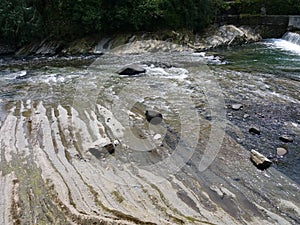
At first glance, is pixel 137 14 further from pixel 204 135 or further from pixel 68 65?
pixel 204 135

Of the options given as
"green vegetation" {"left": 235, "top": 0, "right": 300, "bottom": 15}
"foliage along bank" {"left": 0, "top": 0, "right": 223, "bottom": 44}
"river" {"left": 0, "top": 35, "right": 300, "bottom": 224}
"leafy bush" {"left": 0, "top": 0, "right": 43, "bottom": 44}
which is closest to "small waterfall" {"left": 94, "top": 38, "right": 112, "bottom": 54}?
"foliage along bank" {"left": 0, "top": 0, "right": 223, "bottom": 44}

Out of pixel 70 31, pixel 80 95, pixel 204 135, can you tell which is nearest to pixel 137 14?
pixel 70 31

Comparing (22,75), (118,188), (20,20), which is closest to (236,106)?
(118,188)

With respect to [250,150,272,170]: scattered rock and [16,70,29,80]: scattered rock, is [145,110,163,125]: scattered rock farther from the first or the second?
[16,70,29,80]: scattered rock

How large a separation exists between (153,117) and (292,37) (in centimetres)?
1442

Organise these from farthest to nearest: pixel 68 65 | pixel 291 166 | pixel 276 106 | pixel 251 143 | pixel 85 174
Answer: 1. pixel 68 65
2. pixel 276 106
3. pixel 251 143
4. pixel 291 166
5. pixel 85 174

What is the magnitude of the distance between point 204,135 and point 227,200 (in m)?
2.05

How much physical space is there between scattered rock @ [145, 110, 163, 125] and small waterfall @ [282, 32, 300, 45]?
13121mm

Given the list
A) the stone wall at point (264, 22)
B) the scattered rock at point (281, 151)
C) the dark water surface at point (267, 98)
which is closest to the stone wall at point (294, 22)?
the stone wall at point (264, 22)

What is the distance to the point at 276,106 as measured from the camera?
7.34 metres

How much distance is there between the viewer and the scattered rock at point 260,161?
479cm

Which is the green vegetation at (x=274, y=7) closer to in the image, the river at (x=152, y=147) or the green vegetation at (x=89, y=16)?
the green vegetation at (x=89, y=16)

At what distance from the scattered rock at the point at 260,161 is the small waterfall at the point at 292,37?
45.1 feet

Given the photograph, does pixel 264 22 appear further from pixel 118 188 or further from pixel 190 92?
pixel 118 188
